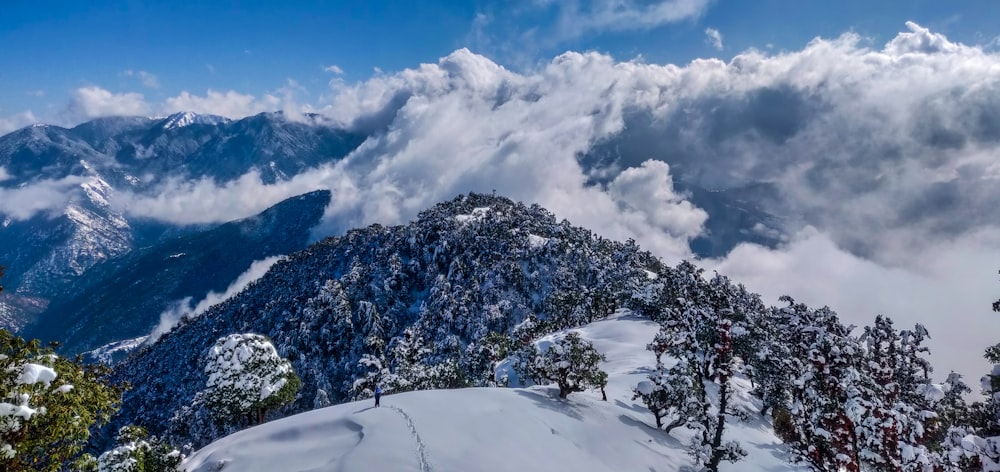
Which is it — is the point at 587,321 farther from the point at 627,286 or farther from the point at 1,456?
the point at 1,456

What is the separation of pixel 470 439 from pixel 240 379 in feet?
103

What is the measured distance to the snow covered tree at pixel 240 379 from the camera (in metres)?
53.2

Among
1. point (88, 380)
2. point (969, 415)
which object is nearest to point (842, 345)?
point (969, 415)

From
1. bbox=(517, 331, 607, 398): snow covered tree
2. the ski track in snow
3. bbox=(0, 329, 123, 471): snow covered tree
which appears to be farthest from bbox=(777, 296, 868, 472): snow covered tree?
bbox=(0, 329, 123, 471): snow covered tree

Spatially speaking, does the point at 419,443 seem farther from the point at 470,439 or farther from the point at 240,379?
the point at 240,379

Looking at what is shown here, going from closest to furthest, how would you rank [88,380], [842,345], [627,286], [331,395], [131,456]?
[88,380], [842,345], [131,456], [627,286], [331,395]

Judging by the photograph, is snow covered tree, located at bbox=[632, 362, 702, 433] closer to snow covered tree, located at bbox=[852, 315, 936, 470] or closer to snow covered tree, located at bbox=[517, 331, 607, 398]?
snow covered tree, located at bbox=[517, 331, 607, 398]

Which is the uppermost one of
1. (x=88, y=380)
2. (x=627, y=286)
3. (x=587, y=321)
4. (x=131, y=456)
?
(x=627, y=286)

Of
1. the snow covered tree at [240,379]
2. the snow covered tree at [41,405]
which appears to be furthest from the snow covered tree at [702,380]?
the snow covered tree at [240,379]

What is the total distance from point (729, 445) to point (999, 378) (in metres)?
24.0

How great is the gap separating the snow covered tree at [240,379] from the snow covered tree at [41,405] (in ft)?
128

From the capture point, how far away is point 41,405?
1548 cm

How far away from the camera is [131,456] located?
37562 millimetres

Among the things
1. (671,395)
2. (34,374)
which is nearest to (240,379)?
(34,374)
